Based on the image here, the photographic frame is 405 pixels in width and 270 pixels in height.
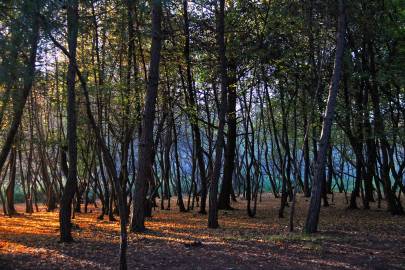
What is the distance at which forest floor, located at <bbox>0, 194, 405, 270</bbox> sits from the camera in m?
8.72

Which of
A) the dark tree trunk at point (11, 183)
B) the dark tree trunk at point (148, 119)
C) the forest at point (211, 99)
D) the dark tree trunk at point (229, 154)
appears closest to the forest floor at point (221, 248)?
the forest at point (211, 99)

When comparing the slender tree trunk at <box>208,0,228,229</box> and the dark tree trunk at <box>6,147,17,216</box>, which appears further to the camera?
the dark tree trunk at <box>6,147,17,216</box>

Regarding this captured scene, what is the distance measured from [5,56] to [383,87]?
512 inches

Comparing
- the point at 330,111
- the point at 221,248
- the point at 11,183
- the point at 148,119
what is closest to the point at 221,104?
the point at 148,119

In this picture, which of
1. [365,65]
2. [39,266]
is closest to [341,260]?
[39,266]

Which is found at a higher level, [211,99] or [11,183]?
[211,99]

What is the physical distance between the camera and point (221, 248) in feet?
33.0

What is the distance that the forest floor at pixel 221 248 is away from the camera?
28.6 ft

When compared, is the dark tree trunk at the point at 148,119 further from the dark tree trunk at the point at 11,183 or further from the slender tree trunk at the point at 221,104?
the dark tree trunk at the point at 11,183

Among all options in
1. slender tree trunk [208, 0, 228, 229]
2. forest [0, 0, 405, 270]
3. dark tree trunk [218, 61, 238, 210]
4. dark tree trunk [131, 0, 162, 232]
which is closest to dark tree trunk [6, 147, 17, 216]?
forest [0, 0, 405, 270]

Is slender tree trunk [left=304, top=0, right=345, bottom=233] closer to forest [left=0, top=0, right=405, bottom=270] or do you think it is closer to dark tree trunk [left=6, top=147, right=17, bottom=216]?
forest [left=0, top=0, right=405, bottom=270]

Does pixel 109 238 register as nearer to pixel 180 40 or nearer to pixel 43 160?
pixel 180 40

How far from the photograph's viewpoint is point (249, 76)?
17.8 metres

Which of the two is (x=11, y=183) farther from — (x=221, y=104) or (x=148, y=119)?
(x=221, y=104)
